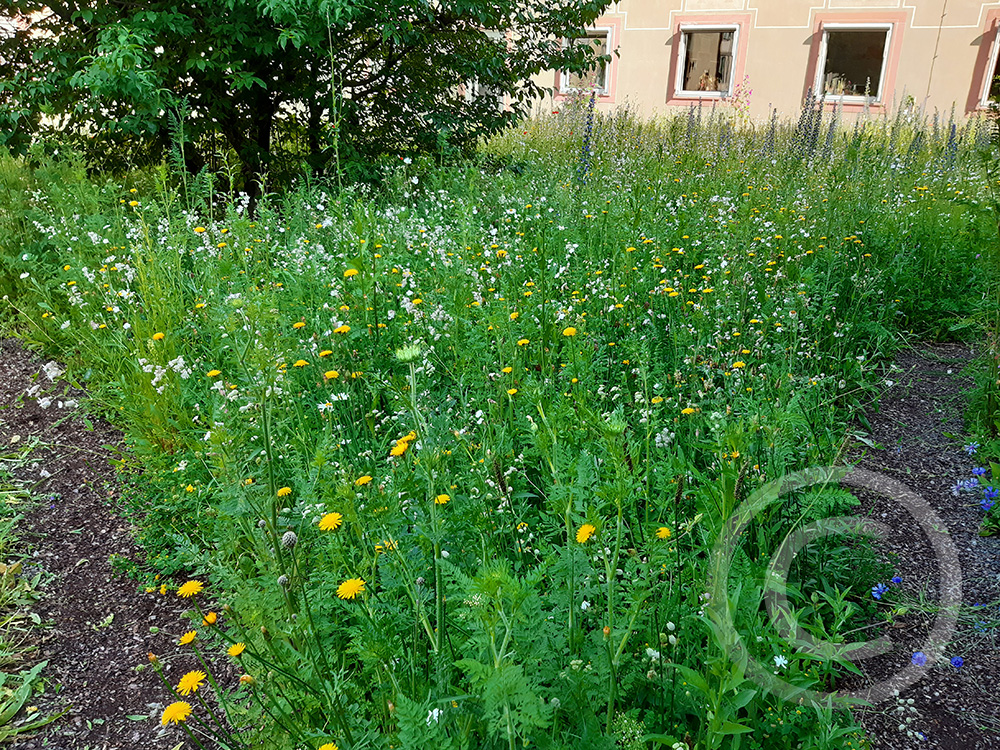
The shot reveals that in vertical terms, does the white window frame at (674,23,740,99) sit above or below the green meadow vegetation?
above

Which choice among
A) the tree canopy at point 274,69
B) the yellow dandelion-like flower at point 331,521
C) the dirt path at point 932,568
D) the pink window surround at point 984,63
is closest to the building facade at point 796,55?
the pink window surround at point 984,63

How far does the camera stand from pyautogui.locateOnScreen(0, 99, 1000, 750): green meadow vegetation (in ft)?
4.93

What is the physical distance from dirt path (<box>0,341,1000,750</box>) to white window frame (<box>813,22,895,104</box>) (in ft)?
36.2

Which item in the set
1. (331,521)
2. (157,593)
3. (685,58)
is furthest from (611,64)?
(331,521)

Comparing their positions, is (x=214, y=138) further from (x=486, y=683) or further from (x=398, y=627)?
(x=486, y=683)

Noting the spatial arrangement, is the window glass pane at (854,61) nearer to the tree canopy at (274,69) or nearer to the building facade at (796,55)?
the building facade at (796,55)

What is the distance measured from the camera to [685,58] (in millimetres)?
14227

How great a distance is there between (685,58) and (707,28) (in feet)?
2.96

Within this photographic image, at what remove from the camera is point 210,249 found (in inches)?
158

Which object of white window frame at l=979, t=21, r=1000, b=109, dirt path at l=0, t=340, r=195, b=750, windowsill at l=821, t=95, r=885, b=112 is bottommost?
dirt path at l=0, t=340, r=195, b=750

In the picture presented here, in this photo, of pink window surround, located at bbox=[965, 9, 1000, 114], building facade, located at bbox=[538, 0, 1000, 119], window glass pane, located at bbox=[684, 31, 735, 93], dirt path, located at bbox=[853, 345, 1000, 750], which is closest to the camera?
dirt path, located at bbox=[853, 345, 1000, 750]

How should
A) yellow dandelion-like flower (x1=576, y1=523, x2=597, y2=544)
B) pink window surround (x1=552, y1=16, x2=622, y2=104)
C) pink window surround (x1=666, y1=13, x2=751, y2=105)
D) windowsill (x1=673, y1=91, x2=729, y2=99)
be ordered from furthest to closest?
pink window surround (x1=552, y1=16, x2=622, y2=104) < windowsill (x1=673, y1=91, x2=729, y2=99) < pink window surround (x1=666, y1=13, x2=751, y2=105) < yellow dandelion-like flower (x1=576, y1=523, x2=597, y2=544)

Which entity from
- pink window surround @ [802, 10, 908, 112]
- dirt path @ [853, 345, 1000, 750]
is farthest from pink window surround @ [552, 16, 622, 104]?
dirt path @ [853, 345, 1000, 750]

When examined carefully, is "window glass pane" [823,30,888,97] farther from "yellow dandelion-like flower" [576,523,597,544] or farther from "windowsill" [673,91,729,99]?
"yellow dandelion-like flower" [576,523,597,544]
